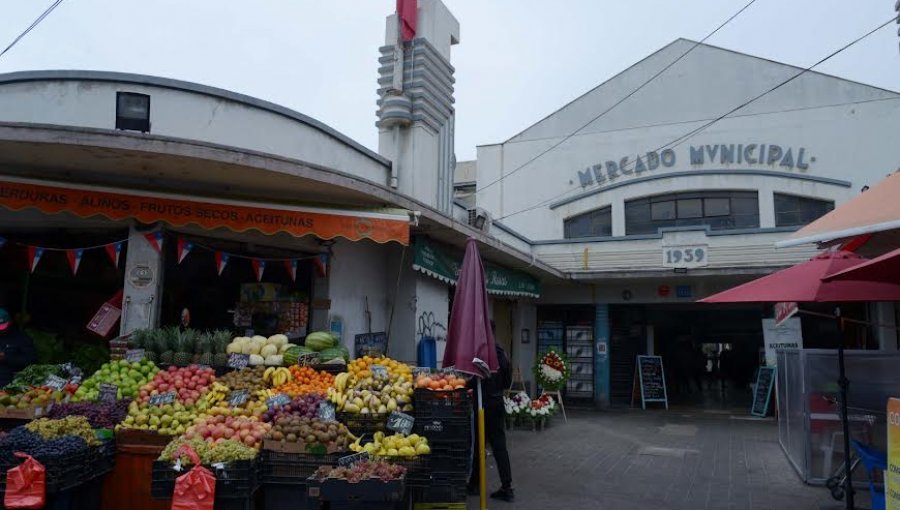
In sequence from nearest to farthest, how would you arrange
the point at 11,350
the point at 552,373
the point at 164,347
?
the point at 11,350
the point at 164,347
the point at 552,373

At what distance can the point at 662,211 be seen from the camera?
18.6 meters

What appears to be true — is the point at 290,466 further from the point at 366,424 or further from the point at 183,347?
the point at 183,347

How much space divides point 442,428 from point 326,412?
1102 millimetres

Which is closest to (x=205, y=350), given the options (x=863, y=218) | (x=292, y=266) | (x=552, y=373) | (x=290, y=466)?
(x=292, y=266)

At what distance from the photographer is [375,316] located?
9.73m

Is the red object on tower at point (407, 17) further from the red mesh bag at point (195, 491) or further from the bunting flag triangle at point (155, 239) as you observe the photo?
the red mesh bag at point (195, 491)

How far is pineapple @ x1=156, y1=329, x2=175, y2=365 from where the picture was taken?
7086 mm

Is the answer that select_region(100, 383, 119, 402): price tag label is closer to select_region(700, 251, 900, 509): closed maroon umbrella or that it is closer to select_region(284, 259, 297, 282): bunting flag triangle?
select_region(284, 259, 297, 282): bunting flag triangle

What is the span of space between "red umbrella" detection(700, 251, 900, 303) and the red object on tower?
7.01m

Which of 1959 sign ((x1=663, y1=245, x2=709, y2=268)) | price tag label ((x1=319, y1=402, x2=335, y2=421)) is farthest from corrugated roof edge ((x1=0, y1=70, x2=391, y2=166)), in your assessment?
1959 sign ((x1=663, y1=245, x2=709, y2=268))

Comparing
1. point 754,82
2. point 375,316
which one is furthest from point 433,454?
point 754,82

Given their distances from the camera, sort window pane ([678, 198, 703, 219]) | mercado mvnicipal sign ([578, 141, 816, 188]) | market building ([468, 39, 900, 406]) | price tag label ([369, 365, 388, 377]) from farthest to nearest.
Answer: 1. window pane ([678, 198, 703, 219])
2. mercado mvnicipal sign ([578, 141, 816, 188])
3. market building ([468, 39, 900, 406])
4. price tag label ([369, 365, 388, 377])

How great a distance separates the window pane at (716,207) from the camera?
18.2 metres

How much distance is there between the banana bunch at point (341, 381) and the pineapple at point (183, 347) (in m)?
1.79
